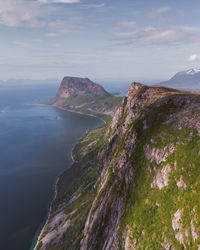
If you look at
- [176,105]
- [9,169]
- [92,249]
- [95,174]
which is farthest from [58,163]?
[176,105]

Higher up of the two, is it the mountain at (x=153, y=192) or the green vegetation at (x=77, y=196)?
the mountain at (x=153, y=192)

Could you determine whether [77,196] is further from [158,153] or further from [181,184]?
[181,184]

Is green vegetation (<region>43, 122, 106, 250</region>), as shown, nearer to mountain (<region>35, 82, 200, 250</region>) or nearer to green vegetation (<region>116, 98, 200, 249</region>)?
mountain (<region>35, 82, 200, 250</region>)

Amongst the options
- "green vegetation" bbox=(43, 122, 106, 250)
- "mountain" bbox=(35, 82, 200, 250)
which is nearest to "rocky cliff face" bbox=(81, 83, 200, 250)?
"mountain" bbox=(35, 82, 200, 250)

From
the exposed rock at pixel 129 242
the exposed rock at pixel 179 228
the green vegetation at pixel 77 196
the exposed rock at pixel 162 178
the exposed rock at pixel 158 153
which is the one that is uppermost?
the exposed rock at pixel 158 153

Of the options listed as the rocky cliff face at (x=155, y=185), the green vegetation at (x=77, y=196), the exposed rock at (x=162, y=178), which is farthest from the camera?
the green vegetation at (x=77, y=196)

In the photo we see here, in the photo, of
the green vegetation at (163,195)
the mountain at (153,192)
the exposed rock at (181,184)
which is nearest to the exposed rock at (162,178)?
the mountain at (153,192)

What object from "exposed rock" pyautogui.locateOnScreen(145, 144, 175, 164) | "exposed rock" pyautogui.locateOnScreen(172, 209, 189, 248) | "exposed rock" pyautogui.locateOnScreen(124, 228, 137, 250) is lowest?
"exposed rock" pyautogui.locateOnScreen(124, 228, 137, 250)

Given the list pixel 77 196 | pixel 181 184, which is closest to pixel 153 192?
pixel 181 184

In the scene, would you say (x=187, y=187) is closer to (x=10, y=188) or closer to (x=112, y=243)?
(x=112, y=243)

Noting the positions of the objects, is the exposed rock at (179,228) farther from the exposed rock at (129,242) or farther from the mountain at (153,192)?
the exposed rock at (129,242)

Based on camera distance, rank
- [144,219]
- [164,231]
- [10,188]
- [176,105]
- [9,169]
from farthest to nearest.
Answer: [9,169], [10,188], [176,105], [144,219], [164,231]
